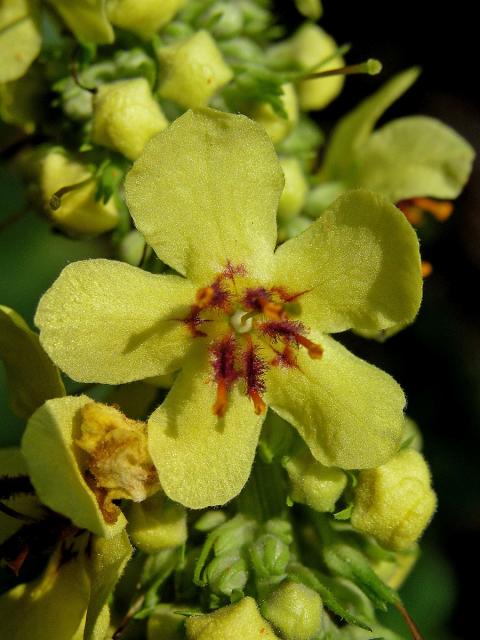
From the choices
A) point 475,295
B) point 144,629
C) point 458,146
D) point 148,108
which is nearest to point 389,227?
point 148,108

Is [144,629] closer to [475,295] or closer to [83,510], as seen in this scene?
[83,510]

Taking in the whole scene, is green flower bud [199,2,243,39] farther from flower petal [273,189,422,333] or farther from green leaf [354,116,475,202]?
flower petal [273,189,422,333]

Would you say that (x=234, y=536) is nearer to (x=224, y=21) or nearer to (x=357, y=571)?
(x=357, y=571)

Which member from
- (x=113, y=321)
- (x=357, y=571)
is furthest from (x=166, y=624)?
(x=113, y=321)

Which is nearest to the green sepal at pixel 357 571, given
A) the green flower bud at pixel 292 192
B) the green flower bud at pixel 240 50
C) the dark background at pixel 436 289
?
the green flower bud at pixel 292 192

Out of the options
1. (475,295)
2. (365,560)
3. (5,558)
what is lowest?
(475,295)

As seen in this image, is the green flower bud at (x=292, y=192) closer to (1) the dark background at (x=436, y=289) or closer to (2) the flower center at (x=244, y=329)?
(2) the flower center at (x=244, y=329)
